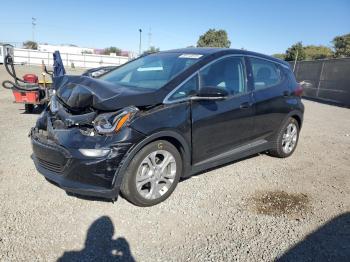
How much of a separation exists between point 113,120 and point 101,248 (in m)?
1.19

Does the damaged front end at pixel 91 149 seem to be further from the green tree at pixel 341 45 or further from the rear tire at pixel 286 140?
the green tree at pixel 341 45

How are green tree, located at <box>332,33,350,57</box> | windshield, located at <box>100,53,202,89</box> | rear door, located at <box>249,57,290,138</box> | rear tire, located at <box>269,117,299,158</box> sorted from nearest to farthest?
windshield, located at <box>100,53,202,89</box>
rear door, located at <box>249,57,290,138</box>
rear tire, located at <box>269,117,299,158</box>
green tree, located at <box>332,33,350,57</box>

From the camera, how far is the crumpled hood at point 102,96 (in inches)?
129

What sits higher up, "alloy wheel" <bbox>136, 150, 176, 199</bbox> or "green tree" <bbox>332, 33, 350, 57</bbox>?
"green tree" <bbox>332, 33, 350, 57</bbox>

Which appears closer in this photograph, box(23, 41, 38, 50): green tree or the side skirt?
the side skirt

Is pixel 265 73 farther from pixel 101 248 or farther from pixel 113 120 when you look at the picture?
pixel 101 248

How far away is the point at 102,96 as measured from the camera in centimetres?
332

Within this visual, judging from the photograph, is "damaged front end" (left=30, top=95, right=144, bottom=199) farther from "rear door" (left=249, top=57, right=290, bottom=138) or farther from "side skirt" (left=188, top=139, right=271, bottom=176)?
"rear door" (left=249, top=57, right=290, bottom=138)

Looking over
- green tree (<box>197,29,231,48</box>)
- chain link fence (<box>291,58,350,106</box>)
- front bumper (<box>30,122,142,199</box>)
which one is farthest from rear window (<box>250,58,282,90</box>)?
green tree (<box>197,29,231,48</box>)

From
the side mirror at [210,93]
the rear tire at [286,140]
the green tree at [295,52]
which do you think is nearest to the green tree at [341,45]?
the green tree at [295,52]

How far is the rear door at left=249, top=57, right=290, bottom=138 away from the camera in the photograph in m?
4.70

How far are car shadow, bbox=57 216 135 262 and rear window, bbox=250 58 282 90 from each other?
2.87 metres

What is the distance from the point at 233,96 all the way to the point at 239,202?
53.7 inches

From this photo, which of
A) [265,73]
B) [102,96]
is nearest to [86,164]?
[102,96]
